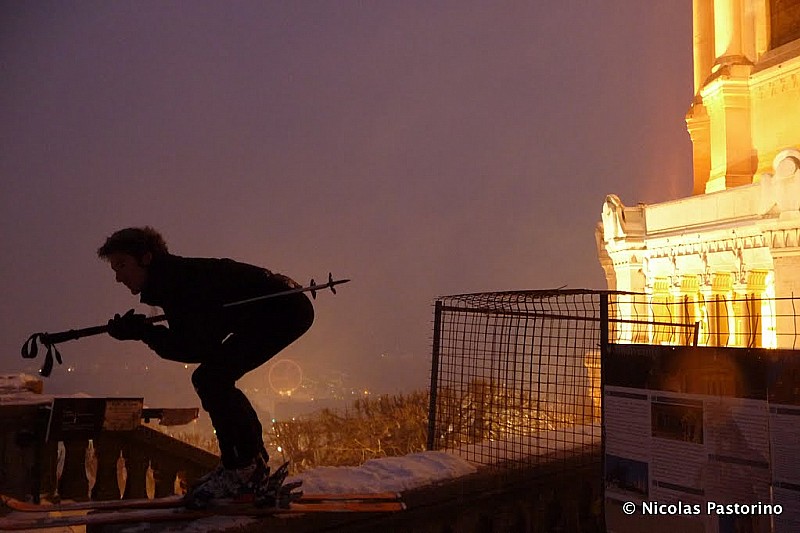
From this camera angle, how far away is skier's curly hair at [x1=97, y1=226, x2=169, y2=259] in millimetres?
3963

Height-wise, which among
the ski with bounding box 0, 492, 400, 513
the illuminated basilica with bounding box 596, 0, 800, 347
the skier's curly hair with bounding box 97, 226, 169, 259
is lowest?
the ski with bounding box 0, 492, 400, 513

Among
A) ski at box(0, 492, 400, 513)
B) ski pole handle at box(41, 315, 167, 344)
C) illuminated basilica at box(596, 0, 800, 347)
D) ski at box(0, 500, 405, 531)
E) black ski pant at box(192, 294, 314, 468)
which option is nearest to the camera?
ski at box(0, 500, 405, 531)

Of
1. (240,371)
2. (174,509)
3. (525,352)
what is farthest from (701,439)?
(525,352)

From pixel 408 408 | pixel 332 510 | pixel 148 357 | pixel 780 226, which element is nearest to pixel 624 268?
pixel 780 226

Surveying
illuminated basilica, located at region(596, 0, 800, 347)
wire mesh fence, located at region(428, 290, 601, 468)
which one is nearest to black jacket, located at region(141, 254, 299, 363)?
wire mesh fence, located at region(428, 290, 601, 468)

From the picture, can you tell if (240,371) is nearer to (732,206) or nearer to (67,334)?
(67,334)

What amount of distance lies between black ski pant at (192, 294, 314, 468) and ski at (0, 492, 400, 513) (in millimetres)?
346

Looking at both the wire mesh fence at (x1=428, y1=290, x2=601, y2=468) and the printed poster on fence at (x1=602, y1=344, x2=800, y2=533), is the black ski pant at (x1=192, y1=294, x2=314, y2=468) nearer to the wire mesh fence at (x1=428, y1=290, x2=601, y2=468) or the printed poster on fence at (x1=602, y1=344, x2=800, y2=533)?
the printed poster on fence at (x1=602, y1=344, x2=800, y2=533)

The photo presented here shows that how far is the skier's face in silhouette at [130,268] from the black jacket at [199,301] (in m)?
0.04

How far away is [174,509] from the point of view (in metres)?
3.89

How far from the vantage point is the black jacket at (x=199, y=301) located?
391 centimetres

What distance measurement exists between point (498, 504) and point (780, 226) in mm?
14173

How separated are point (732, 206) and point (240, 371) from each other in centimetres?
1761

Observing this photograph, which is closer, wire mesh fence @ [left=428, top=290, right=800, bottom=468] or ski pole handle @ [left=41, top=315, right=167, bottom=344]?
ski pole handle @ [left=41, top=315, right=167, bottom=344]
